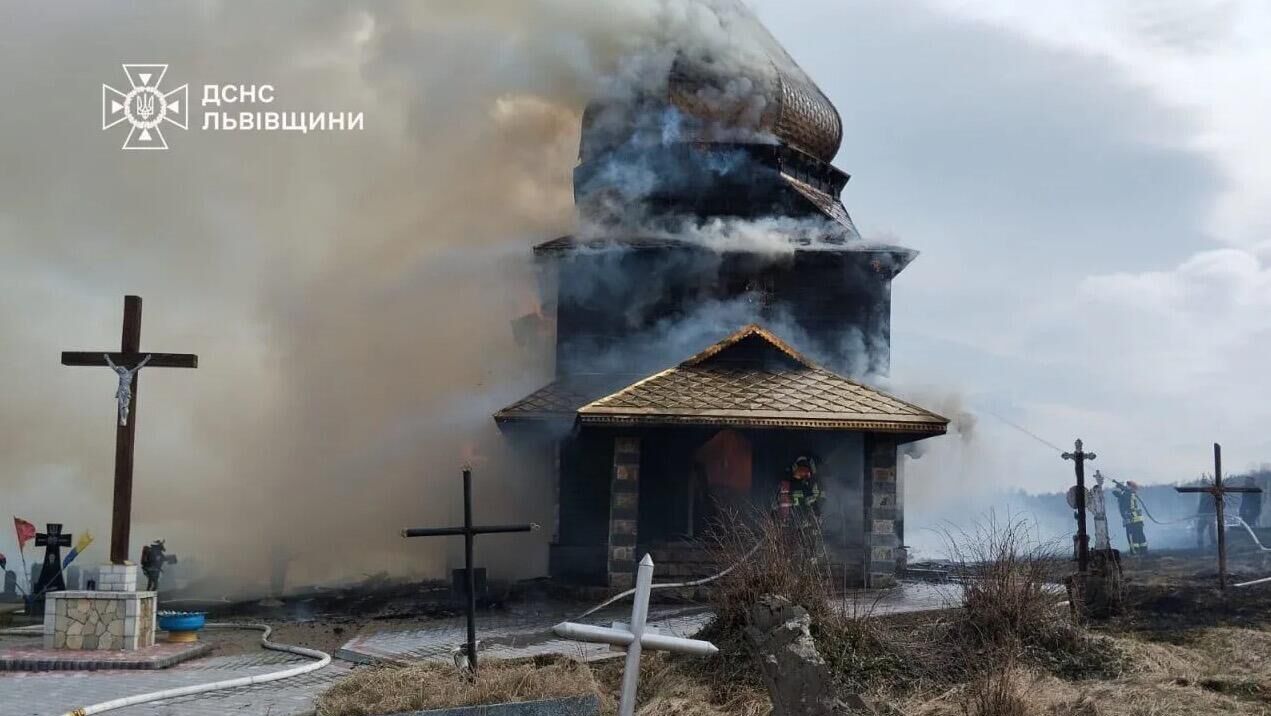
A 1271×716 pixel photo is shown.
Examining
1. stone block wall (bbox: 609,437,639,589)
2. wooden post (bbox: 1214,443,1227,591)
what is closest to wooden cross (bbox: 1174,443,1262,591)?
wooden post (bbox: 1214,443,1227,591)

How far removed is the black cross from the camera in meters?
20.5

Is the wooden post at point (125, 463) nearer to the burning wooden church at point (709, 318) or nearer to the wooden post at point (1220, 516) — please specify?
the burning wooden church at point (709, 318)

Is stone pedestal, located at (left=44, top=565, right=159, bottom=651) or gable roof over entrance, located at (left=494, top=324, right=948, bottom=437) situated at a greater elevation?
gable roof over entrance, located at (left=494, top=324, right=948, bottom=437)

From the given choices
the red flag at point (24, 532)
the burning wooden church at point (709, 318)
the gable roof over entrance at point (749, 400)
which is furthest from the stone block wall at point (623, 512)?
the red flag at point (24, 532)

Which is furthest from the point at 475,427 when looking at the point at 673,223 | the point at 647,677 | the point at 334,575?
the point at 647,677

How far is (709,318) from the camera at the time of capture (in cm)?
2358

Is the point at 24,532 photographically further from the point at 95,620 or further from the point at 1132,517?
the point at 1132,517

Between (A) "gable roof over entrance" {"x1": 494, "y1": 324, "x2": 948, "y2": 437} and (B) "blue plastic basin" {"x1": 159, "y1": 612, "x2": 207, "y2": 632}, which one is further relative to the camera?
(A) "gable roof over entrance" {"x1": 494, "y1": 324, "x2": 948, "y2": 437}

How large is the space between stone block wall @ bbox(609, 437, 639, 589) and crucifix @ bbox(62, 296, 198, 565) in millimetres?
7101

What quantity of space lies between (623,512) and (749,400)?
2.87 metres

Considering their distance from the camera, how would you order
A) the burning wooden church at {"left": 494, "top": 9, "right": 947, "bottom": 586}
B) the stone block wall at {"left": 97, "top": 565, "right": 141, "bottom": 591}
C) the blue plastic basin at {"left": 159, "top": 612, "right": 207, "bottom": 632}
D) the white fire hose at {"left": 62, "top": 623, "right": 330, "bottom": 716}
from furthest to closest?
the burning wooden church at {"left": 494, "top": 9, "right": 947, "bottom": 586} → the blue plastic basin at {"left": 159, "top": 612, "right": 207, "bottom": 632} → the stone block wall at {"left": 97, "top": 565, "right": 141, "bottom": 591} → the white fire hose at {"left": 62, "top": 623, "right": 330, "bottom": 716}

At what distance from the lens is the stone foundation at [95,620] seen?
14859mm

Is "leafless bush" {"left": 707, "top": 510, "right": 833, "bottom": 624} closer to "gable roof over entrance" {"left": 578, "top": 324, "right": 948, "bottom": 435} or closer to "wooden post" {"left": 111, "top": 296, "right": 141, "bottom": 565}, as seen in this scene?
"gable roof over entrance" {"left": 578, "top": 324, "right": 948, "bottom": 435}

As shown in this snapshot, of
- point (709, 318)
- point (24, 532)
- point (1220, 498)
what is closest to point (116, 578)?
point (24, 532)
